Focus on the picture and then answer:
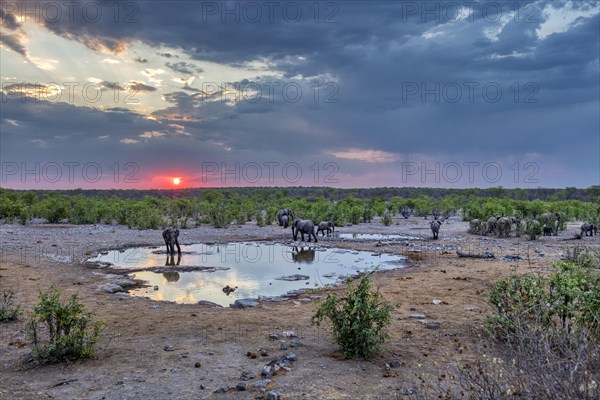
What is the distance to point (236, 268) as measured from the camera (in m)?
18.0

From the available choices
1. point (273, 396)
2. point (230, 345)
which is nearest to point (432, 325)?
point (230, 345)

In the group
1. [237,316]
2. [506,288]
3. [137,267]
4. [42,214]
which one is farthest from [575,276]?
[42,214]

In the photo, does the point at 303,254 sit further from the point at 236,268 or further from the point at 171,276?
the point at 171,276

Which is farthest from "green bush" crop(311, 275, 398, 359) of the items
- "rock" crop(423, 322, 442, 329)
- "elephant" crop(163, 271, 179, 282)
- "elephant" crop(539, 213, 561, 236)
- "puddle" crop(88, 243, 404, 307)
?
"elephant" crop(539, 213, 561, 236)

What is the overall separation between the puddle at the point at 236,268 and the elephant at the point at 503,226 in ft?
39.8

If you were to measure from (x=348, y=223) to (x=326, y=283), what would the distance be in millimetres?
27739

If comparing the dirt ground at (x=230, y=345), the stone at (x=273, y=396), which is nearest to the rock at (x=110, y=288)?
the dirt ground at (x=230, y=345)

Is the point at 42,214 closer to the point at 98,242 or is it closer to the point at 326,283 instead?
the point at 98,242

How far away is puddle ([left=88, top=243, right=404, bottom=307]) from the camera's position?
546 inches

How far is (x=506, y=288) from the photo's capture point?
327 inches

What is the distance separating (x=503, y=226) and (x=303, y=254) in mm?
15686

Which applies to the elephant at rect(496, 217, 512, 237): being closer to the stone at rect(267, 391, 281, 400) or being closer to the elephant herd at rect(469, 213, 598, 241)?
the elephant herd at rect(469, 213, 598, 241)

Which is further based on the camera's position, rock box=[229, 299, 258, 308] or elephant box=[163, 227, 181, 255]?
elephant box=[163, 227, 181, 255]

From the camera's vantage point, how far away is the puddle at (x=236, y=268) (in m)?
13.9
